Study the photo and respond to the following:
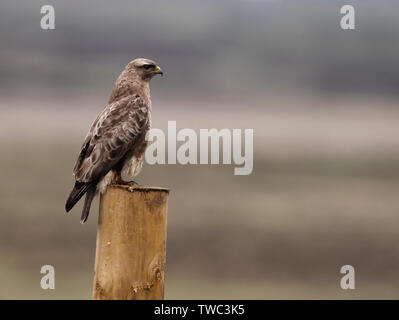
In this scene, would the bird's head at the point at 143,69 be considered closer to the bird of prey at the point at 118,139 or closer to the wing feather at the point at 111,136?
the bird of prey at the point at 118,139

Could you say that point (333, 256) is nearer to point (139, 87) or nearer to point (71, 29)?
point (139, 87)

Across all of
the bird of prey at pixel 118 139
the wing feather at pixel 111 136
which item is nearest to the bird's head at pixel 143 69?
the bird of prey at pixel 118 139

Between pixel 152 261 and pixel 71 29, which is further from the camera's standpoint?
pixel 71 29

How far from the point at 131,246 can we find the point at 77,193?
7.08 feet

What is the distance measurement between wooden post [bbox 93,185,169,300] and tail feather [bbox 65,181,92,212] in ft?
5.27

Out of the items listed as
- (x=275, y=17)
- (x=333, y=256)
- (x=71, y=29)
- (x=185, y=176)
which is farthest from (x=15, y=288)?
(x=275, y=17)

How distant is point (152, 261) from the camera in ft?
28.1

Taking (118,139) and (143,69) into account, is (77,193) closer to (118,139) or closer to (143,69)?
(118,139)

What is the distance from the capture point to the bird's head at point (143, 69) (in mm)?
12273

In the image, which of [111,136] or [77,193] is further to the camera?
[111,136]

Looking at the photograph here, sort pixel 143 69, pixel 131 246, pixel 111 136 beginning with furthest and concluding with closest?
pixel 143 69, pixel 111 136, pixel 131 246

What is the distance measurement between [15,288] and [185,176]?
47.0 meters

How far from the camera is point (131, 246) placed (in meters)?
8.52

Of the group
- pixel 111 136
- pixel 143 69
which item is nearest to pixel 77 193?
pixel 111 136
